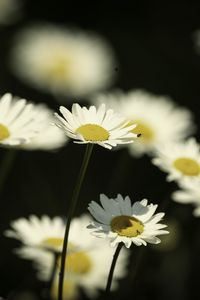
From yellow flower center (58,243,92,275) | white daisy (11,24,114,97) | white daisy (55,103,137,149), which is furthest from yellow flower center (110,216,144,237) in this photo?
white daisy (11,24,114,97)

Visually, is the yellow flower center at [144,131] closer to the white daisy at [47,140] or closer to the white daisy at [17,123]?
the white daisy at [47,140]

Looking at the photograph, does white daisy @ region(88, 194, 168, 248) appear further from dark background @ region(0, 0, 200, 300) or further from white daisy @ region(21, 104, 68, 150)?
white daisy @ region(21, 104, 68, 150)

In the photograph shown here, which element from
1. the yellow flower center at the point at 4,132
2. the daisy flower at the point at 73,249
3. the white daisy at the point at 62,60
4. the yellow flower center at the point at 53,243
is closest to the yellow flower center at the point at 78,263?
the daisy flower at the point at 73,249

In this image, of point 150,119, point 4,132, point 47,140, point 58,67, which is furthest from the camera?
point 58,67

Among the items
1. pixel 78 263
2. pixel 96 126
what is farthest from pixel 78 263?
pixel 96 126

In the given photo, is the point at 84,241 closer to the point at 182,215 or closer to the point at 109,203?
the point at 109,203

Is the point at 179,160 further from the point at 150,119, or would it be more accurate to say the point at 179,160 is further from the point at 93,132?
the point at 150,119

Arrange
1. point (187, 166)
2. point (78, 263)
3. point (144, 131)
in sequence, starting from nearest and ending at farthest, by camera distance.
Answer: point (187, 166) → point (78, 263) → point (144, 131)
